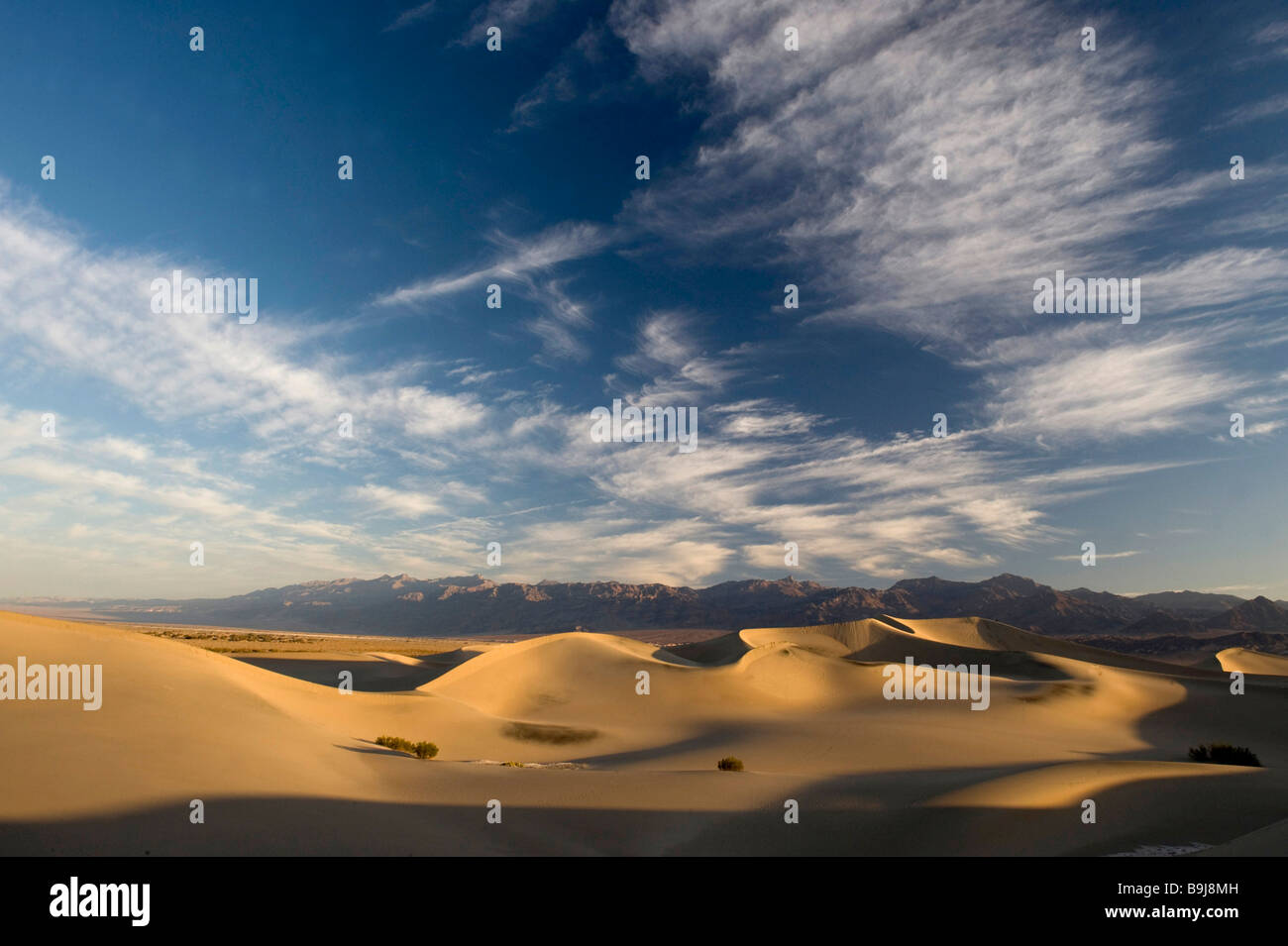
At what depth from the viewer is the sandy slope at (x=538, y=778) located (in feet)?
29.8

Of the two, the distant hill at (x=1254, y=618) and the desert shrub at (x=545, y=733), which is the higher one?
the desert shrub at (x=545, y=733)

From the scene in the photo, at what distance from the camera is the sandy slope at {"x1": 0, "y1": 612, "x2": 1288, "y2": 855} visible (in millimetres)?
9086

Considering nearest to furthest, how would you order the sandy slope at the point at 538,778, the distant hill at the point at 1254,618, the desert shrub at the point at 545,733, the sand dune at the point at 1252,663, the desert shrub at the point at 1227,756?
1. the sandy slope at the point at 538,778
2. the desert shrub at the point at 1227,756
3. the desert shrub at the point at 545,733
4. the sand dune at the point at 1252,663
5. the distant hill at the point at 1254,618

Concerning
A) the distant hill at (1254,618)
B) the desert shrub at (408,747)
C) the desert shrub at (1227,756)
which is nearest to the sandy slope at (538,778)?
the desert shrub at (408,747)

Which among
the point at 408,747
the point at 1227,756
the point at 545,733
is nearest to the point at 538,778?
the point at 408,747

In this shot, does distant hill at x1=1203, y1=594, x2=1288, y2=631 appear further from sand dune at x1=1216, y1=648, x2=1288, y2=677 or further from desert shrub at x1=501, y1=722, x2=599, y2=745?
Answer: desert shrub at x1=501, y1=722, x2=599, y2=745

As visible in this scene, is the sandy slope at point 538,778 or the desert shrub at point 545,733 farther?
the desert shrub at point 545,733

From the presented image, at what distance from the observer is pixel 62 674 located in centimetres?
1464

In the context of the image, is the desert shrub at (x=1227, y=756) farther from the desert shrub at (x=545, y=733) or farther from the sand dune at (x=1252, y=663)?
the sand dune at (x=1252, y=663)

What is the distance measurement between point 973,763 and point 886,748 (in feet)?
10.7

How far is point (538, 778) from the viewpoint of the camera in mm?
14016

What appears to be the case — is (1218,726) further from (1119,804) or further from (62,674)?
(62,674)

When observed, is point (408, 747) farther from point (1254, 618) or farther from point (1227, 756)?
point (1254, 618)
